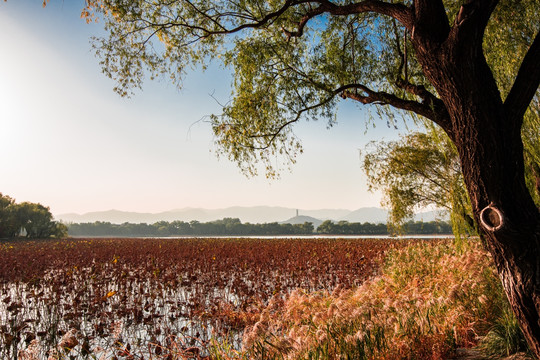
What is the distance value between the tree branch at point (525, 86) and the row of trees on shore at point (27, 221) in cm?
6329

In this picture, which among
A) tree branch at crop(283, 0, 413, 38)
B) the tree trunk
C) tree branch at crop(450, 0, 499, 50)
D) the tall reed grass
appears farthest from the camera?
tree branch at crop(283, 0, 413, 38)

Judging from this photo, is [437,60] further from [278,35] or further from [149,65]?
[149,65]

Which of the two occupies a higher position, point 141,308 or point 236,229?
point 141,308

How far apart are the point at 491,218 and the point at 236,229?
98017 millimetres

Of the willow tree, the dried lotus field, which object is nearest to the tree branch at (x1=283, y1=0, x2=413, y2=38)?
the willow tree

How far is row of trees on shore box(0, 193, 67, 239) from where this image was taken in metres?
51.7

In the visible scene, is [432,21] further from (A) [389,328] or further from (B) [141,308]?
(B) [141,308]

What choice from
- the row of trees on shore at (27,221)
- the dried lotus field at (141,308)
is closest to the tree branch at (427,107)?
the dried lotus field at (141,308)

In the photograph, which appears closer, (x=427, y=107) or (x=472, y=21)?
(x=472, y=21)

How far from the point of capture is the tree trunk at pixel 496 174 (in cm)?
362

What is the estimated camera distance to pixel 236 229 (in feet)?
328

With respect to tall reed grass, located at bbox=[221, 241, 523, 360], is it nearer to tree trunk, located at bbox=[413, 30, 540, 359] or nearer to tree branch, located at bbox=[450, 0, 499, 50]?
tree trunk, located at bbox=[413, 30, 540, 359]

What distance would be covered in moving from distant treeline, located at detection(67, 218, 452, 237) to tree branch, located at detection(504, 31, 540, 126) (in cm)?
7459

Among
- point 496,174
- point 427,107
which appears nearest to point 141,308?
point 427,107
